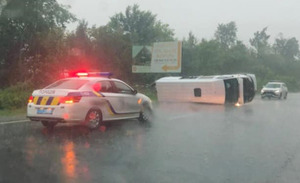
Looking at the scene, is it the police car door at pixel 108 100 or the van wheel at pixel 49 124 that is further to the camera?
the van wheel at pixel 49 124

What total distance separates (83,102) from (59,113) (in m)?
0.65

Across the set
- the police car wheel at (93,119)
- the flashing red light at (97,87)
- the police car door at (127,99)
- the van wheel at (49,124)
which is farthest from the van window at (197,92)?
the van wheel at (49,124)

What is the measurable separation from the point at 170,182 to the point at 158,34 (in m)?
48.7

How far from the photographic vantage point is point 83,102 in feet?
32.6

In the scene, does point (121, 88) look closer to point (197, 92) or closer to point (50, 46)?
point (197, 92)

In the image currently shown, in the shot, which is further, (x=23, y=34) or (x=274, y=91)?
(x=274, y=91)

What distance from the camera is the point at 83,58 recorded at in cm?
2856

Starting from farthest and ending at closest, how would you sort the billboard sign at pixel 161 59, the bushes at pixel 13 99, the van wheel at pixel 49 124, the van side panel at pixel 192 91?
1. the billboard sign at pixel 161 59
2. the van side panel at pixel 192 91
3. the bushes at pixel 13 99
4. the van wheel at pixel 49 124

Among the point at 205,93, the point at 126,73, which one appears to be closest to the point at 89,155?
the point at 205,93

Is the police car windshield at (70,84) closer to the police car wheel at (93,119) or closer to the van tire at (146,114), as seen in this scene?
the police car wheel at (93,119)

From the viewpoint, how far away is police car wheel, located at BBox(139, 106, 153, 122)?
1262 centimetres

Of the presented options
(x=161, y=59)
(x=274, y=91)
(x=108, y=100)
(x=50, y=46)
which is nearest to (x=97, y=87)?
(x=108, y=100)

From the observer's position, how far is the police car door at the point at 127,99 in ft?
37.6

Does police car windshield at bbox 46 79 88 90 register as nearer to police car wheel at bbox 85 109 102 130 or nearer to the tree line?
police car wheel at bbox 85 109 102 130
